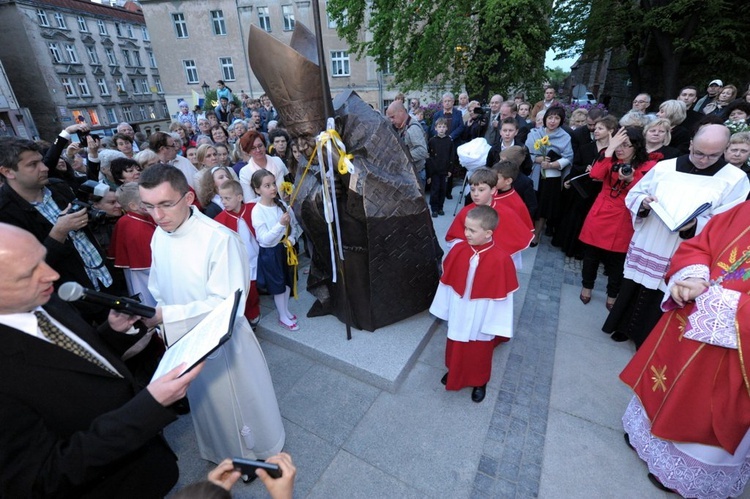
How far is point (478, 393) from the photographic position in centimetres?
296

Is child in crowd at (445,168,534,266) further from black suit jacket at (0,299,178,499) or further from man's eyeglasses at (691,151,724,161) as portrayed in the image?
black suit jacket at (0,299,178,499)

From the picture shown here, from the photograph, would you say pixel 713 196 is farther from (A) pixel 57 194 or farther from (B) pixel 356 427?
(A) pixel 57 194

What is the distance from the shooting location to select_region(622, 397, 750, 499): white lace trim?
2.06m

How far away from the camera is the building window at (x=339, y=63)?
24.9m

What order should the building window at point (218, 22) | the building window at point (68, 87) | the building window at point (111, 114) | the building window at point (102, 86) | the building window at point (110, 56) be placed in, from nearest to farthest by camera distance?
the building window at point (218, 22)
the building window at point (68, 87)
the building window at point (102, 86)
the building window at point (111, 114)
the building window at point (110, 56)

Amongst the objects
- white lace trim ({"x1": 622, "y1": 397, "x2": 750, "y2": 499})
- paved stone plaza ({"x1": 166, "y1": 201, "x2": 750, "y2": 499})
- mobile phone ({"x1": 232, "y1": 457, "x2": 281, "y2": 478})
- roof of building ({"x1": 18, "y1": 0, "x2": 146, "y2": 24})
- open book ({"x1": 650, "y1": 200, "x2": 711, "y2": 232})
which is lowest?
paved stone plaza ({"x1": 166, "y1": 201, "x2": 750, "y2": 499})

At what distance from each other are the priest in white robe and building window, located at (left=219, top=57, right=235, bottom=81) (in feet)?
101

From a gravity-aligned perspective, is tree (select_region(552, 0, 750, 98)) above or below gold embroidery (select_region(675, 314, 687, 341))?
above

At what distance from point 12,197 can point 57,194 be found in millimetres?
390

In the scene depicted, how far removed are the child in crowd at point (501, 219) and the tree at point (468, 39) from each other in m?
10.2

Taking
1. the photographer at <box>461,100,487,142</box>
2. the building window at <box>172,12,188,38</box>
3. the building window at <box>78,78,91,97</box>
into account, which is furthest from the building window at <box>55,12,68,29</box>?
the photographer at <box>461,100,487,142</box>

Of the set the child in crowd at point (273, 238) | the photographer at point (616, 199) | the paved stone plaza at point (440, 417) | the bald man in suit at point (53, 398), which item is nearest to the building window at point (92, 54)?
the child in crowd at point (273, 238)

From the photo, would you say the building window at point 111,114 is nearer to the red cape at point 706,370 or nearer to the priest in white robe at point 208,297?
the priest in white robe at point 208,297

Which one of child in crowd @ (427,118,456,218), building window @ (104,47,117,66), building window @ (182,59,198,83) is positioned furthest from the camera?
building window @ (104,47,117,66)
